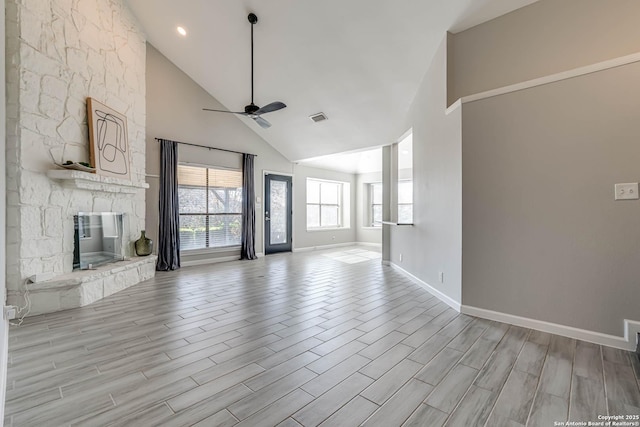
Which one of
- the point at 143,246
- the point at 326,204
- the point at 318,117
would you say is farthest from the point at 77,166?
the point at 326,204

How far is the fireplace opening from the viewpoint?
12.1 feet

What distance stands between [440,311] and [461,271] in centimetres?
52

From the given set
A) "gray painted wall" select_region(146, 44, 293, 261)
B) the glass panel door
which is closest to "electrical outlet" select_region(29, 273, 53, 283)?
"gray painted wall" select_region(146, 44, 293, 261)

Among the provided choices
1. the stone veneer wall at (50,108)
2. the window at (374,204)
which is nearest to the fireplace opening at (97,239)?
the stone veneer wall at (50,108)

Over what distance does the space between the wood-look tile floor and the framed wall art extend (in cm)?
196

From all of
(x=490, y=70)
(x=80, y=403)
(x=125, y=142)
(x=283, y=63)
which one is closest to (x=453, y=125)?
(x=490, y=70)

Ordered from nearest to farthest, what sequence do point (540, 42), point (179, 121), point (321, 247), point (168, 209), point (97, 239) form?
point (540, 42), point (97, 239), point (168, 209), point (179, 121), point (321, 247)

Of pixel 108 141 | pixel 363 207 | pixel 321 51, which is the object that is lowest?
pixel 363 207

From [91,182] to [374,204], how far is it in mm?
7723

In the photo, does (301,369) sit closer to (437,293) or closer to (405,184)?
(437,293)

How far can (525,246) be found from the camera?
9.16 feet

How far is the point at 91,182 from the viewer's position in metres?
3.72

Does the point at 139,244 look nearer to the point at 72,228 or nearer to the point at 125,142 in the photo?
the point at 72,228

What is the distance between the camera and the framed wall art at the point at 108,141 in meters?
3.84
